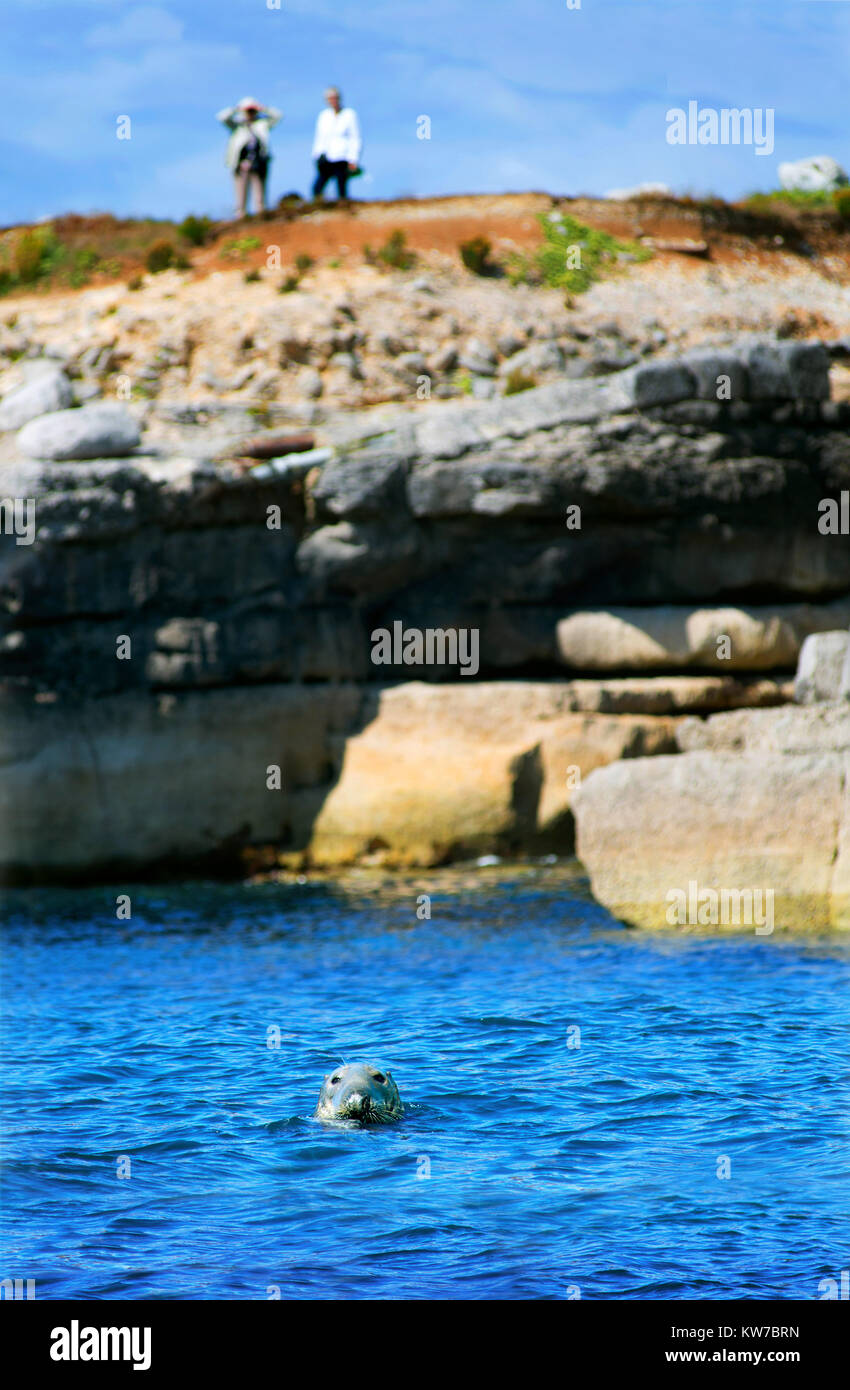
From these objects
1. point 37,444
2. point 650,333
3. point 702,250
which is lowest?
point 37,444

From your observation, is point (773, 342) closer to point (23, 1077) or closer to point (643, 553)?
point (643, 553)

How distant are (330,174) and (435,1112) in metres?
26.9

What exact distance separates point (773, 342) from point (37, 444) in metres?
9.92

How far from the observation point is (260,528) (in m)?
19.6

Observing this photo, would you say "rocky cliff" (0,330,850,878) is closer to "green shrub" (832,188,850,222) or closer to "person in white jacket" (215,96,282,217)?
"person in white jacket" (215,96,282,217)

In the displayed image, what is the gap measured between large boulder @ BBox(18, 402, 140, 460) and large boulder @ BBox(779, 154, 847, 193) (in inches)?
1209

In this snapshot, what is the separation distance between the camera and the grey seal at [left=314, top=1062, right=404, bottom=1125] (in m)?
9.44

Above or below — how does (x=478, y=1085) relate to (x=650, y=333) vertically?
below

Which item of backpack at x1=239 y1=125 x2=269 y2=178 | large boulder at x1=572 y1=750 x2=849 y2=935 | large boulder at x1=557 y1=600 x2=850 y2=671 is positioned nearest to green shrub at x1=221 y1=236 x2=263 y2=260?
backpack at x1=239 y1=125 x2=269 y2=178

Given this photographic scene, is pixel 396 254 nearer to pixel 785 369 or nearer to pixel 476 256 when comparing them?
pixel 476 256

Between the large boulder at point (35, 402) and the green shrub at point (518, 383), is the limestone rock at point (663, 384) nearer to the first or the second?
the green shrub at point (518, 383)

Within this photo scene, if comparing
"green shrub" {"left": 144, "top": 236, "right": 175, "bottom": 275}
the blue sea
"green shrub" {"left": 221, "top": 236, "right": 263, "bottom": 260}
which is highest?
"green shrub" {"left": 221, "top": 236, "right": 263, "bottom": 260}
